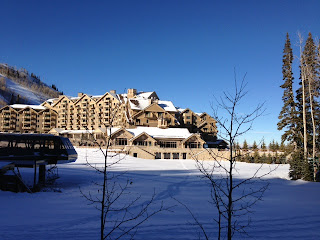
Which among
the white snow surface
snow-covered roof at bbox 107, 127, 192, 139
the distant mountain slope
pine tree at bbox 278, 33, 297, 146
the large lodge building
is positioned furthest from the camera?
the white snow surface

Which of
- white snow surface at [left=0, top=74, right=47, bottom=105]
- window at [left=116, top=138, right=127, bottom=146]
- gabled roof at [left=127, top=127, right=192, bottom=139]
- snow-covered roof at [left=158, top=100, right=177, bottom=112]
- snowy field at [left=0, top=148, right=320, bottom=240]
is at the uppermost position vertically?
white snow surface at [left=0, top=74, right=47, bottom=105]

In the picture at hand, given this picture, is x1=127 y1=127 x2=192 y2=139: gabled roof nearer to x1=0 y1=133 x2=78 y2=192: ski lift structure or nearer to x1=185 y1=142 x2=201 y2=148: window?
x1=185 y1=142 x2=201 y2=148: window

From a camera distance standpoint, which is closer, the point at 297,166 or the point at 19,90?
the point at 297,166

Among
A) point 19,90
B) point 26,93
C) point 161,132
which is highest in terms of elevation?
point 19,90

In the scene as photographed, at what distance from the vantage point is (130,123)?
59.4 metres

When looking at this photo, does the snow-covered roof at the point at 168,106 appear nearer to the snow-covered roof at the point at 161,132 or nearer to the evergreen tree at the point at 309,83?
the snow-covered roof at the point at 161,132

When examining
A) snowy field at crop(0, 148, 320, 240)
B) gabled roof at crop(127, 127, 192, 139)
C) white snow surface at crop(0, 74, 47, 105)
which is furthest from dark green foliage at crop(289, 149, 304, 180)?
white snow surface at crop(0, 74, 47, 105)

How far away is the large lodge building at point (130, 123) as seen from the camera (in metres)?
47.8

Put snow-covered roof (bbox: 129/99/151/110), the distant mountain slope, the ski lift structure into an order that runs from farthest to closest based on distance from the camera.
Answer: the distant mountain slope < snow-covered roof (bbox: 129/99/151/110) < the ski lift structure

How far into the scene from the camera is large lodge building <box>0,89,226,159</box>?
4784 centimetres

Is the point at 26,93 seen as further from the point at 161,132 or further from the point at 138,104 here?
the point at 161,132

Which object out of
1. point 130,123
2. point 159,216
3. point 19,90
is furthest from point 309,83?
point 19,90

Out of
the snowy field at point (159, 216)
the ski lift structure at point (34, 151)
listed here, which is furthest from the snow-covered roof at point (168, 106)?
the snowy field at point (159, 216)

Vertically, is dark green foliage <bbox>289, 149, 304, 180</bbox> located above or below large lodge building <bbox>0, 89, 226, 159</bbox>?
below
